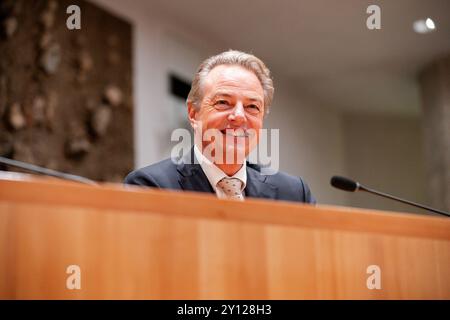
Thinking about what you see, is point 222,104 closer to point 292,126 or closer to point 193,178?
point 193,178

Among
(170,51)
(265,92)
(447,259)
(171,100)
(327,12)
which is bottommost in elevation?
(447,259)

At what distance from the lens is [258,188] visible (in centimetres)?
196

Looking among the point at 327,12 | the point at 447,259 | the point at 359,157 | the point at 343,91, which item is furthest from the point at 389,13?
the point at 447,259

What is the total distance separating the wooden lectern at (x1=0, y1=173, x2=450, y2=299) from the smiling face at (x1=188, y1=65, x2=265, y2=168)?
2.42 feet

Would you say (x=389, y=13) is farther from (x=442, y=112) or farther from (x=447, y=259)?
(x=447, y=259)

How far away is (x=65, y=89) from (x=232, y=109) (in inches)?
78.8

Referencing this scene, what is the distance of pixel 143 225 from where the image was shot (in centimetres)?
103

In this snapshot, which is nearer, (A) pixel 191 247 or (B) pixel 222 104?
(A) pixel 191 247

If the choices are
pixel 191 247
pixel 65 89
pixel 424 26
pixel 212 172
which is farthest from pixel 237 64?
pixel 424 26

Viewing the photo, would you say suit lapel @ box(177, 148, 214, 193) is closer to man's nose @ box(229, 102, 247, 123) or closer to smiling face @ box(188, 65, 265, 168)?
smiling face @ box(188, 65, 265, 168)

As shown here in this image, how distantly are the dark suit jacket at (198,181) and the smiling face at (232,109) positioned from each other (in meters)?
0.09

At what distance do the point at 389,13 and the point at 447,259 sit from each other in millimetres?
3740

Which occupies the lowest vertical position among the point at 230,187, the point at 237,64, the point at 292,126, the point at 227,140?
the point at 230,187

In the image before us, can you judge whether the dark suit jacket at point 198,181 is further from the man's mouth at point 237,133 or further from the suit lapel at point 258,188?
the man's mouth at point 237,133
